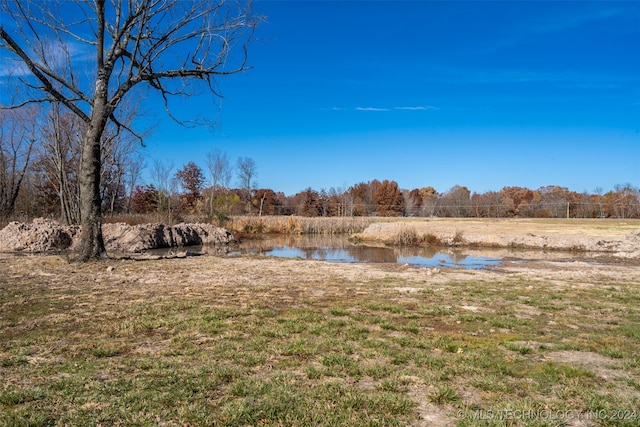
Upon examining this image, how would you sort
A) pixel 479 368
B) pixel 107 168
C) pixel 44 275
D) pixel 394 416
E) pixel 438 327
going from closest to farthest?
pixel 394 416 → pixel 479 368 → pixel 438 327 → pixel 44 275 → pixel 107 168

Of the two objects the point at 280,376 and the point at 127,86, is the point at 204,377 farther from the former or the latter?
the point at 127,86

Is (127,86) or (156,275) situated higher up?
(127,86)

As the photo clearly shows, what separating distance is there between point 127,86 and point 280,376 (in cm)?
980

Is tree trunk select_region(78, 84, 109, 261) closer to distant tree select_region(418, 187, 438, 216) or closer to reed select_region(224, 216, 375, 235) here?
reed select_region(224, 216, 375, 235)

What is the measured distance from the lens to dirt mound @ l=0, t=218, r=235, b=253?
1717 cm

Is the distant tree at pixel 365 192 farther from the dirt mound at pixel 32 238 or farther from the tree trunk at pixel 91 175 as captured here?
the tree trunk at pixel 91 175

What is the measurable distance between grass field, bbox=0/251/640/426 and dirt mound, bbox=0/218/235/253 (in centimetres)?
816

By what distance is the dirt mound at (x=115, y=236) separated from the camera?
676 inches

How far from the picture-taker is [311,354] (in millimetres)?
4477

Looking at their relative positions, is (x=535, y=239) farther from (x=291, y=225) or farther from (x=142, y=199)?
(x=142, y=199)

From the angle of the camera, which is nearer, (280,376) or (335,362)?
(280,376)

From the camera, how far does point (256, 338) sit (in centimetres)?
496

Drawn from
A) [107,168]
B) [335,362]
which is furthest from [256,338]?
[107,168]

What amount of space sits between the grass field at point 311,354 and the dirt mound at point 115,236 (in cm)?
816
